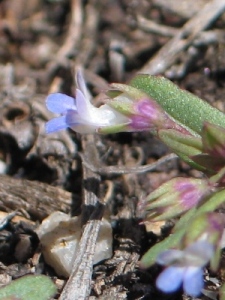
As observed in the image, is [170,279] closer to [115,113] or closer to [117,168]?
[115,113]

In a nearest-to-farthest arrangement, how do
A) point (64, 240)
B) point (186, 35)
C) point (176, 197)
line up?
1. point (176, 197)
2. point (64, 240)
3. point (186, 35)

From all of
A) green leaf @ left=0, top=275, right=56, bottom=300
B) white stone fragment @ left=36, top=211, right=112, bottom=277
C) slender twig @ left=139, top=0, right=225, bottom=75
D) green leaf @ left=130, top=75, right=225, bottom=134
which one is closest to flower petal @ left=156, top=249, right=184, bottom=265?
green leaf @ left=0, top=275, right=56, bottom=300

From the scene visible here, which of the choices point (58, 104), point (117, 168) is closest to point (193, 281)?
point (58, 104)

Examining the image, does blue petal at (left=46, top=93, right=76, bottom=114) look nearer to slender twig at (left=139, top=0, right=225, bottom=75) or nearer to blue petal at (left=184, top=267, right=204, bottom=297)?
A: blue petal at (left=184, top=267, right=204, bottom=297)

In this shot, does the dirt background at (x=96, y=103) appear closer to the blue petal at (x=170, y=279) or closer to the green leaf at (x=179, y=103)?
the green leaf at (x=179, y=103)

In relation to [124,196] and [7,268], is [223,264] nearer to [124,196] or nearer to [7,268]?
[124,196]

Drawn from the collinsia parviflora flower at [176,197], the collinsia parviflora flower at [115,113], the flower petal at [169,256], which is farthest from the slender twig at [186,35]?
the flower petal at [169,256]

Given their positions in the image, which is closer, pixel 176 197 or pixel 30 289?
pixel 176 197
